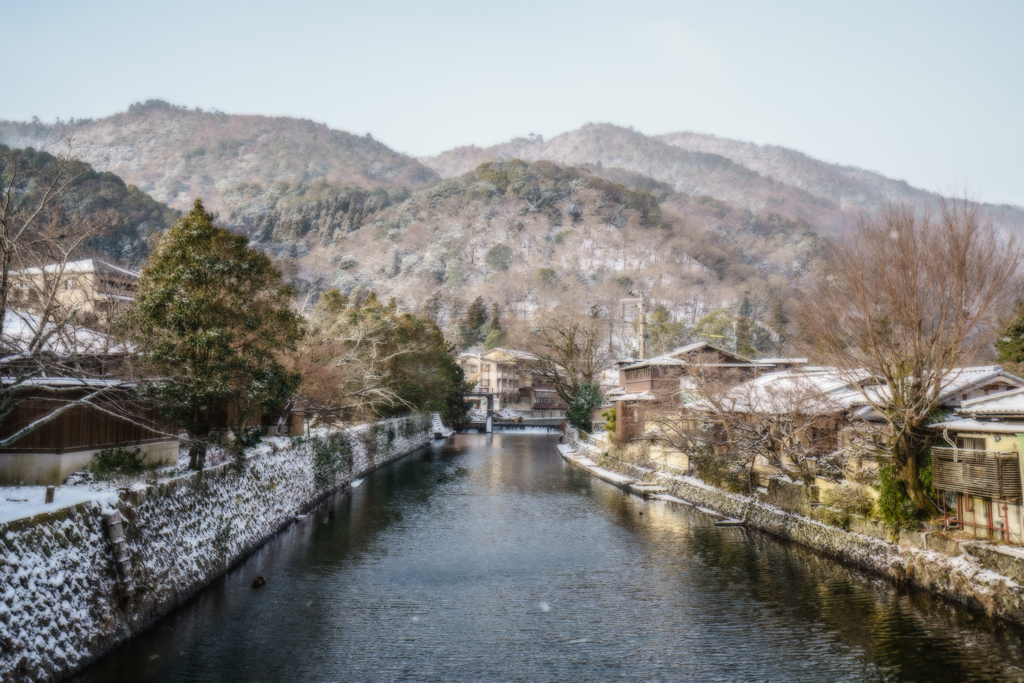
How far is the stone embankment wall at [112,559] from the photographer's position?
29.2 feet

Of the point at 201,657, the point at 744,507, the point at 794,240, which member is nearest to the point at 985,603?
the point at 744,507

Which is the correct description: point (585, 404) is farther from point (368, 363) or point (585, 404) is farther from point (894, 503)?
point (894, 503)

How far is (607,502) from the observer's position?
2795 cm

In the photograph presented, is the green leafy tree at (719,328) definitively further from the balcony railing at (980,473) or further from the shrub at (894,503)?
the balcony railing at (980,473)

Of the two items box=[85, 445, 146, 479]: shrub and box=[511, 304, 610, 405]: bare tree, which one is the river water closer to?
box=[85, 445, 146, 479]: shrub

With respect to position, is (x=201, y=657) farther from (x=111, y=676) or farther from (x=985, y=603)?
(x=985, y=603)

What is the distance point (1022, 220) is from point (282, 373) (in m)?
190

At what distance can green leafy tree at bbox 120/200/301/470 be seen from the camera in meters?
16.9

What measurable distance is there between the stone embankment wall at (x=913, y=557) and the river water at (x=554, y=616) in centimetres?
41

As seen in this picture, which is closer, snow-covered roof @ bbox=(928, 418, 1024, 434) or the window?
snow-covered roof @ bbox=(928, 418, 1024, 434)

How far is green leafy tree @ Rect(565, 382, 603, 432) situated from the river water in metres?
24.0

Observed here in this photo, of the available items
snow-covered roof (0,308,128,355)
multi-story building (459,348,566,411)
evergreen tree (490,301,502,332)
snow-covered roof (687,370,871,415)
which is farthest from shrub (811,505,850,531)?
evergreen tree (490,301,502,332)

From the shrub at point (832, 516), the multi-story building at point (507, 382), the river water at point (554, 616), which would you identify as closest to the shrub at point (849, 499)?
the shrub at point (832, 516)

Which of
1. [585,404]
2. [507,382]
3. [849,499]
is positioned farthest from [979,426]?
[507,382]
